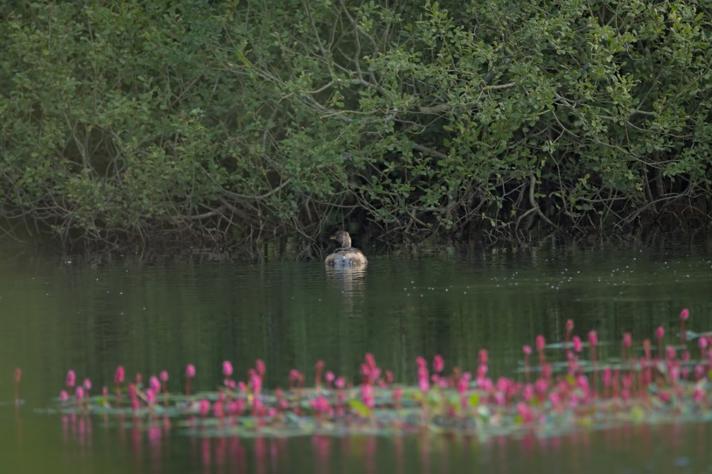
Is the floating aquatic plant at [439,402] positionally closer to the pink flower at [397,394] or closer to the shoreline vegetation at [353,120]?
the pink flower at [397,394]

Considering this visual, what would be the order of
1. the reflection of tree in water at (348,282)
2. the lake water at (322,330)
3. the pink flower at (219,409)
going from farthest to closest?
the reflection of tree in water at (348,282), the pink flower at (219,409), the lake water at (322,330)

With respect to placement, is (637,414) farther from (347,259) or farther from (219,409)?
(347,259)

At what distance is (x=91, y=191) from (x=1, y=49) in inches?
136

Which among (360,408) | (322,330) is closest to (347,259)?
(322,330)

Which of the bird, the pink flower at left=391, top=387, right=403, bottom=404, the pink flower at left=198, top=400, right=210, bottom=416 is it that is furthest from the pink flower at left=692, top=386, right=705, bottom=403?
the bird

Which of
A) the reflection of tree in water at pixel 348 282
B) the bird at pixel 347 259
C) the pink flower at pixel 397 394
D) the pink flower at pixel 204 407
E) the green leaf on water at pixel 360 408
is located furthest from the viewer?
the bird at pixel 347 259

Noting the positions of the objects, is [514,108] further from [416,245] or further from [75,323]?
[75,323]

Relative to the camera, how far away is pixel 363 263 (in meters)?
29.4

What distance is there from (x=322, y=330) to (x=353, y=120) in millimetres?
11505

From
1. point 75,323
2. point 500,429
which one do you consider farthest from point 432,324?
point 500,429

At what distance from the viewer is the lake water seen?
12195mm

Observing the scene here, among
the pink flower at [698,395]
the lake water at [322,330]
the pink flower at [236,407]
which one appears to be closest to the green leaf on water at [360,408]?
the lake water at [322,330]

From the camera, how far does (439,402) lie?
13.0m

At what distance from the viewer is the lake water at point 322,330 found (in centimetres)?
1220
